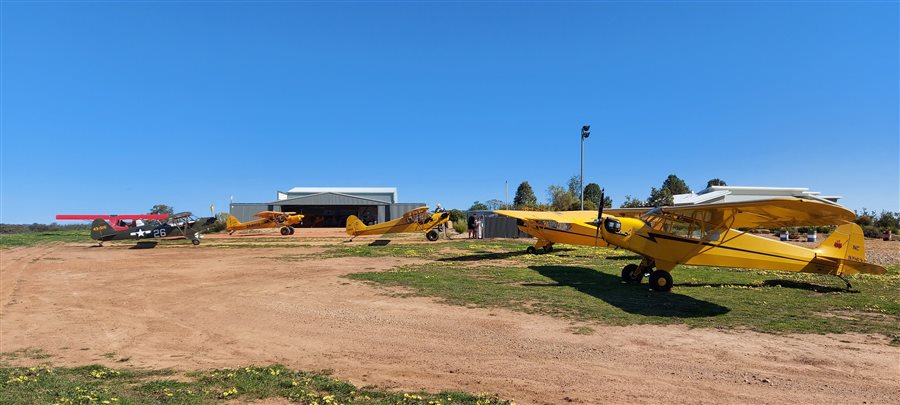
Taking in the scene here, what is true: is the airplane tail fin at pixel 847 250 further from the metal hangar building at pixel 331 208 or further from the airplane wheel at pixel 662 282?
the metal hangar building at pixel 331 208

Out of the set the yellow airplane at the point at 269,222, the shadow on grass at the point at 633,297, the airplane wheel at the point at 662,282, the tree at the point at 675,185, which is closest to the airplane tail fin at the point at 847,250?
the airplane wheel at the point at 662,282

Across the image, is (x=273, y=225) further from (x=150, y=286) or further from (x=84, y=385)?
(x=84, y=385)

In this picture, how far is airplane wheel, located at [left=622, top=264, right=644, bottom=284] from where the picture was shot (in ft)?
42.1

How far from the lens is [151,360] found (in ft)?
21.3

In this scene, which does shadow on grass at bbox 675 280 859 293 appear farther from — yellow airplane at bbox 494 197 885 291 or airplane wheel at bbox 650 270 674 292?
A: airplane wheel at bbox 650 270 674 292

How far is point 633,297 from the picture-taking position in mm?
10641

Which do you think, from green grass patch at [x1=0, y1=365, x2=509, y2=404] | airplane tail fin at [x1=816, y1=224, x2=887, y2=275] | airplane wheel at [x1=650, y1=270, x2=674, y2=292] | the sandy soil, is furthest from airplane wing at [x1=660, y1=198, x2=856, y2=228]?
green grass patch at [x1=0, y1=365, x2=509, y2=404]

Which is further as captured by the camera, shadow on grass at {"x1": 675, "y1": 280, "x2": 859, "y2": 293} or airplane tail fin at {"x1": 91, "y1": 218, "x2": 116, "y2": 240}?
airplane tail fin at {"x1": 91, "y1": 218, "x2": 116, "y2": 240}

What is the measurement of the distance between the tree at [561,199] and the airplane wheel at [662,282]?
41.0 metres

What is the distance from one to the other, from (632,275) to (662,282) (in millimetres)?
1608

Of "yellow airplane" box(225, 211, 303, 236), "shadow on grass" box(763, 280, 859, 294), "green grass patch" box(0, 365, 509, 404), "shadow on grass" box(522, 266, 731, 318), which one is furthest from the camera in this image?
"yellow airplane" box(225, 211, 303, 236)

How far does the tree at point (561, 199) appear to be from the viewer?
52963 mm

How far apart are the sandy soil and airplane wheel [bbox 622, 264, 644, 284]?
17.7ft

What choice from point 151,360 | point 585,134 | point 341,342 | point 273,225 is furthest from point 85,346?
point 273,225
